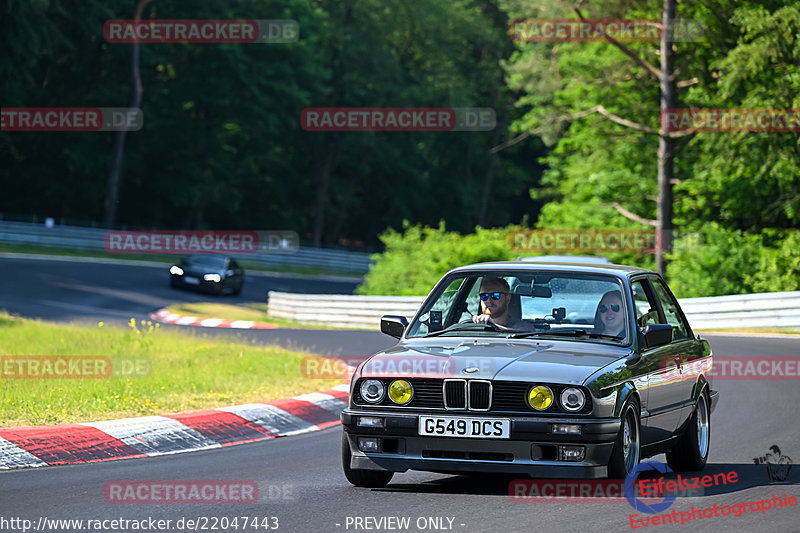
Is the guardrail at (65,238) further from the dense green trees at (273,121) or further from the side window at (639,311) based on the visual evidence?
the side window at (639,311)

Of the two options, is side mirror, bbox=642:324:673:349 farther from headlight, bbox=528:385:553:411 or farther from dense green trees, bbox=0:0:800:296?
dense green trees, bbox=0:0:800:296

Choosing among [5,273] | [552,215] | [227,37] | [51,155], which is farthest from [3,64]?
[552,215]

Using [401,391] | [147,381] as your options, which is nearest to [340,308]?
[147,381]

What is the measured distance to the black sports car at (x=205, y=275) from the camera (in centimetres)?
4128

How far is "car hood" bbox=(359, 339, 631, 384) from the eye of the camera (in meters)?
7.67

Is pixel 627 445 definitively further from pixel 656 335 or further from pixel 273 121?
pixel 273 121

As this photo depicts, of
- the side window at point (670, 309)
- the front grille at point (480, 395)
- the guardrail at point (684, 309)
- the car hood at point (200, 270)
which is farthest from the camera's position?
the car hood at point (200, 270)

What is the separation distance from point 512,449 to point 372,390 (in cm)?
100

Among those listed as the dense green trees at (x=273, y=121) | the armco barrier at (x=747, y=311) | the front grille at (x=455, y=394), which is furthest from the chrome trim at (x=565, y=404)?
the dense green trees at (x=273, y=121)

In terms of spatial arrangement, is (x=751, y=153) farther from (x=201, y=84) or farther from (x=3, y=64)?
(x=201, y=84)

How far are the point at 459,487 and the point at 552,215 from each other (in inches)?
1484

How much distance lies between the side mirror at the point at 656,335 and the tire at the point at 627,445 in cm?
58

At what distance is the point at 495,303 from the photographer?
903cm

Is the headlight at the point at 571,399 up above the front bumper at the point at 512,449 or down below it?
above
